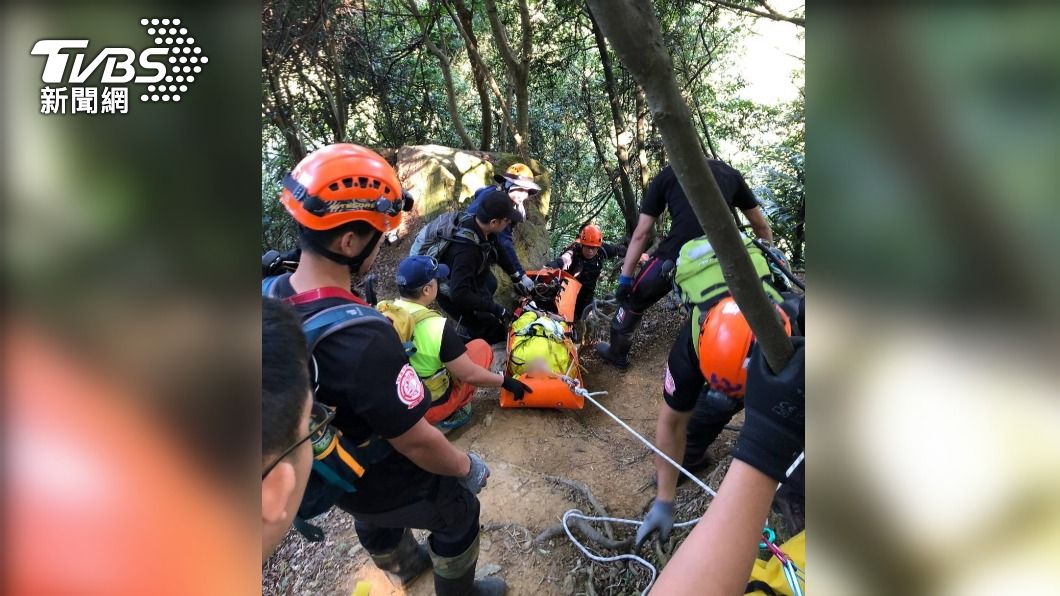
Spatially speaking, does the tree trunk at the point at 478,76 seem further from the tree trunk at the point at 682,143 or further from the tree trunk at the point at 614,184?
the tree trunk at the point at 682,143

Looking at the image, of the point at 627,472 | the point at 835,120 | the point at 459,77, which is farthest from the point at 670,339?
the point at 459,77

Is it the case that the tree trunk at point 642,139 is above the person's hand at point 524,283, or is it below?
above

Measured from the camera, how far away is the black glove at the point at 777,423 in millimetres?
1176

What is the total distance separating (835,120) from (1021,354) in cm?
33

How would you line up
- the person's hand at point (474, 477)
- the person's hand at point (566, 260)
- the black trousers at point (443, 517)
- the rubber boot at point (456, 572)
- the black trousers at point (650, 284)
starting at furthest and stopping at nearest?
1. the person's hand at point (566, 260)
2. the black trousers at point (650, 284)
3. the rubber boot at point (456, 572)
4. the person's hand at point (474, 477)
5. the black trousers at point (443, 517)

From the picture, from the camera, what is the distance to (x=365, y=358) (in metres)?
1.83

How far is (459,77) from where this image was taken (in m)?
14.3

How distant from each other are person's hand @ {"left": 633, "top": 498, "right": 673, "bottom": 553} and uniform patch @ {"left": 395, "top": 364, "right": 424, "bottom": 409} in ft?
7.07

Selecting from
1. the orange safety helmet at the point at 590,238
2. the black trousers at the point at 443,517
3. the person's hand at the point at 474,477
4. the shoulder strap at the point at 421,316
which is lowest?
the black trousers at the point at 443,517

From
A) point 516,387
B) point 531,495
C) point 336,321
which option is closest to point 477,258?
point 516,387

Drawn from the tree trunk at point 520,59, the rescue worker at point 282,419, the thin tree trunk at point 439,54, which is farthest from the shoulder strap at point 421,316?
the thin tree trunk at point 439,54

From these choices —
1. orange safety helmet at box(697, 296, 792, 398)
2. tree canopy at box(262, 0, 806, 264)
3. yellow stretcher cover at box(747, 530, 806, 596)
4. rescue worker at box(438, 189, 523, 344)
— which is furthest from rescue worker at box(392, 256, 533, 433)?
tree canopy at box(262, 0, 806, 264)

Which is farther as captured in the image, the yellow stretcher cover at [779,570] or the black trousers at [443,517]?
the black trousers at [443,517]

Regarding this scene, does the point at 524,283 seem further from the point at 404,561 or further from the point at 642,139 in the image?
the point at 642,139
